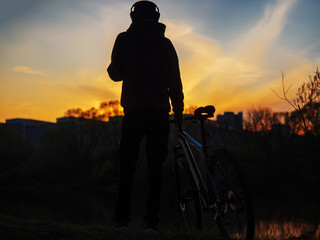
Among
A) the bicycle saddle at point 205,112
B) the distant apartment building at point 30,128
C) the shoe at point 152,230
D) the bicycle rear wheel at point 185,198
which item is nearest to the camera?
the bicycle saddle at point 205,112

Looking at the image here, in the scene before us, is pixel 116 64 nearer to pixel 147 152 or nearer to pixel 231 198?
pixel 147 152

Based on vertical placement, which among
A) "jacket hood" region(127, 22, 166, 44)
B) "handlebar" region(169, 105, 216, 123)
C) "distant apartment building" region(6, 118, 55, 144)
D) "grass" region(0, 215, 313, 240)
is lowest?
"grass" region(0, 215, 313, 240)

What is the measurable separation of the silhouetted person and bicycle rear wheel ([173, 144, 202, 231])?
42 cm

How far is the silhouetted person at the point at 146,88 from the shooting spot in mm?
3158

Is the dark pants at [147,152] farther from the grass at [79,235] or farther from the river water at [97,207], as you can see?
the river water at [97,207]

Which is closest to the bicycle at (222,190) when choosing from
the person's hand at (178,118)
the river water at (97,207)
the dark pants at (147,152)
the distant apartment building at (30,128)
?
the person's hand at (178,118)

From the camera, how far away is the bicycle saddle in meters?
2.93

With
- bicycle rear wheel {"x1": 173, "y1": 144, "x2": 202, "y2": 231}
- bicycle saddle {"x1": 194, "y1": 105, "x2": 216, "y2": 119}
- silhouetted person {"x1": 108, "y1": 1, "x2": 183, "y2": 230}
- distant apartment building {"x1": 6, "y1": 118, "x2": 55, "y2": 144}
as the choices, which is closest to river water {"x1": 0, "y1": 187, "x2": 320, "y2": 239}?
bicycle rear wheel {"x1": 173, "y1": 144, "x2": 202, "y2": 231}

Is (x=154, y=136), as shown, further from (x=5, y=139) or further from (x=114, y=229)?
(x=5, y=139)

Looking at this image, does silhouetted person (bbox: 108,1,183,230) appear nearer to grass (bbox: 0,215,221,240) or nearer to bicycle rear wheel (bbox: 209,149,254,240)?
grass (bbox: 0,215,221,240)

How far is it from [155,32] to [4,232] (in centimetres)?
218

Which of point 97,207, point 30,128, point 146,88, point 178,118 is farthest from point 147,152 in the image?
point 30,128

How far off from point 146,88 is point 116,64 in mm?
380

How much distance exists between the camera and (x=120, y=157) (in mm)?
3277
